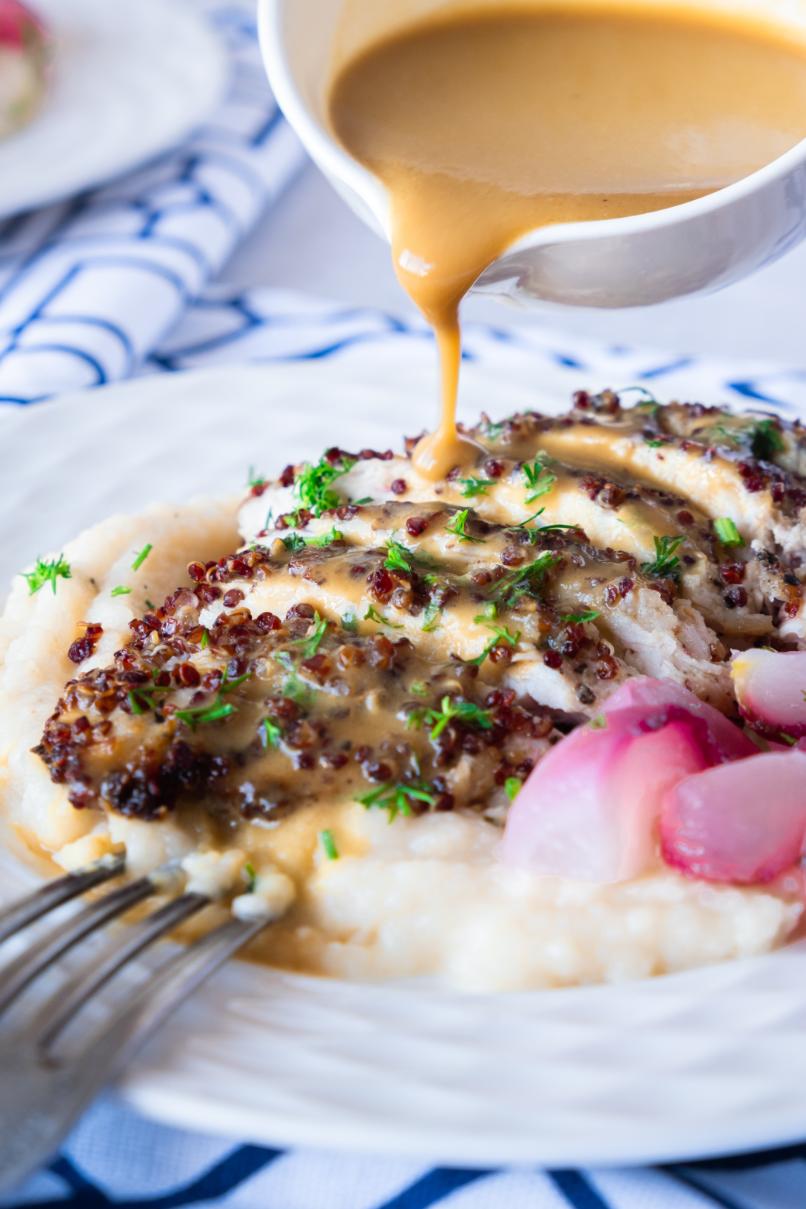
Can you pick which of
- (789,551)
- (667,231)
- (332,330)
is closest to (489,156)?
(667,231)

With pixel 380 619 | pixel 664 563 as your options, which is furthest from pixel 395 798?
pixel 664 563

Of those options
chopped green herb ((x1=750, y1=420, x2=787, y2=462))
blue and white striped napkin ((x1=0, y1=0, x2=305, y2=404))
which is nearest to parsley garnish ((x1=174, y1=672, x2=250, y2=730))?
chopped green herb ((x1=750, y1=420, x2=787, y2=462))

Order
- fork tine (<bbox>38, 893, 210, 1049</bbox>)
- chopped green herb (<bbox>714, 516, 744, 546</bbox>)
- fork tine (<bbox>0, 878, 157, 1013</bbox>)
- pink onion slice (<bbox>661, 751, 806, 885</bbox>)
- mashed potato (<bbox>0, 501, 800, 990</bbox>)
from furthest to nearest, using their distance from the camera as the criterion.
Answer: chopped green herb (<bbox>714, 516, 744, 546</bbox>), pink onion slice (<bbox>661, 751, 806, 885</bbox>), mashed potato (<bbox>0, 501, 800, 990</bbox>), fork tine (<bbox>0, 878, 157, 1013</bbox>), fork tine (<bbox>38, 893, 210, 1049</bbox>)

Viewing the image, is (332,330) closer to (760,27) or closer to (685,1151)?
(760,27)

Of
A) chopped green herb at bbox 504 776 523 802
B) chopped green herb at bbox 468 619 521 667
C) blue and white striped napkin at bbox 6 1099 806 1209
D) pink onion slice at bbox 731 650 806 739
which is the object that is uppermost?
chopped green herb at bbox 468 619 521 667

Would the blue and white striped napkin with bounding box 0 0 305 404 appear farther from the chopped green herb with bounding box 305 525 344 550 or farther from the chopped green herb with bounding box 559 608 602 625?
the chopped green herb with bounding box 559 608 602 625

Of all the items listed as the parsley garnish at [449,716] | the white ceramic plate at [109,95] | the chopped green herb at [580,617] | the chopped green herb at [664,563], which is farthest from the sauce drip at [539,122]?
the white ceramic plate at [109,95]

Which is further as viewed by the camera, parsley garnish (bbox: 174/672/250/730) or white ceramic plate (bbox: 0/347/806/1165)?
parsley garnish (bbox: 174/672/250/730)

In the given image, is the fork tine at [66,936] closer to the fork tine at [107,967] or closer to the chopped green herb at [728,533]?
the fork tine at [107,967]
